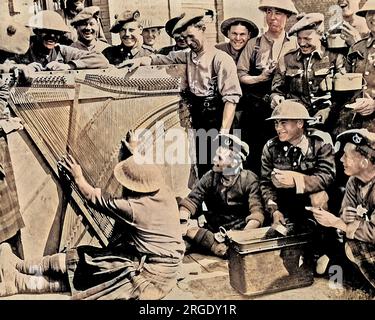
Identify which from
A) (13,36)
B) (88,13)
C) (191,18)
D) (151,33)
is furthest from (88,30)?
(191,18)

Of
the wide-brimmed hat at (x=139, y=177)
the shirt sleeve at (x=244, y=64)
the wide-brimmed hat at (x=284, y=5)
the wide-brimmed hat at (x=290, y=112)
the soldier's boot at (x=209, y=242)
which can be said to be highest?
the wide-brimmed hat at (x=284, y=5)

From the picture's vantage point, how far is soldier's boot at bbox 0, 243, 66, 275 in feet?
20.1

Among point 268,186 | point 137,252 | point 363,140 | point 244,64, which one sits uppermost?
point 244,64

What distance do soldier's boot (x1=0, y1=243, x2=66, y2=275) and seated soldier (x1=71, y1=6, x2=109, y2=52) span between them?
5.50ft

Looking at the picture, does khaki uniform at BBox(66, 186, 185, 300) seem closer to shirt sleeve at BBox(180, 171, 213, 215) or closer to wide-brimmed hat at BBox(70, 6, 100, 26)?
shirt sleeve at BBox(180, 171, 213, 215)

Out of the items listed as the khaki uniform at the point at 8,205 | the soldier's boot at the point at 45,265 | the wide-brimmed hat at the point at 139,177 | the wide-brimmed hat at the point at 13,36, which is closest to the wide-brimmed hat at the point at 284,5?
the wide-brimmed hat at the point at 139,177

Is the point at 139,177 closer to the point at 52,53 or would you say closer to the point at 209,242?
the point at 209,242

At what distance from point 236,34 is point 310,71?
63cm

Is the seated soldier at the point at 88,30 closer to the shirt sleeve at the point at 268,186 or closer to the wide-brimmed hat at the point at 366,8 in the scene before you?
the shirt sleeve at the point at 268,186

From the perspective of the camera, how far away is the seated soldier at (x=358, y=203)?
18.7ft

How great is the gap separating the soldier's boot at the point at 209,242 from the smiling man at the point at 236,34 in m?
→ 1.37

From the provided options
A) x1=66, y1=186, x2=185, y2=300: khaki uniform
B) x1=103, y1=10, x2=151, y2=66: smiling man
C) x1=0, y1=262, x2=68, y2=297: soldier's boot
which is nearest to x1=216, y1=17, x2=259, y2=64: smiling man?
x1=103, y1=10, x2=151, y2=66: smiling man

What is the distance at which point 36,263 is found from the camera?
243 inches

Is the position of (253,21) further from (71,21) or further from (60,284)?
(60,284)
